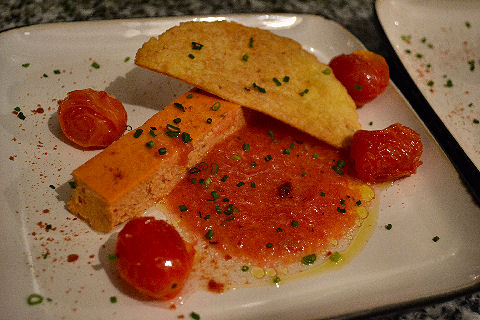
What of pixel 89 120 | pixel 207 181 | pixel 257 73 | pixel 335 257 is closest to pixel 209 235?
pixel 207 181

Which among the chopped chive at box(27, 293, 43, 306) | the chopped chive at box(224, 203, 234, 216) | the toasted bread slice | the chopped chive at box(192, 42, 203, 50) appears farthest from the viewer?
the chopped chive at box(192, 42, 203, 50)

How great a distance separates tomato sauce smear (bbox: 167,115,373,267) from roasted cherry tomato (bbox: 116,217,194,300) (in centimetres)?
33

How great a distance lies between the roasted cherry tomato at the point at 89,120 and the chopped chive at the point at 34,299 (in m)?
0.96

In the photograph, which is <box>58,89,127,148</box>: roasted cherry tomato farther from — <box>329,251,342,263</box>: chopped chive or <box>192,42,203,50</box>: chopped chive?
<box>329,251,342,263</box>: chopped chive

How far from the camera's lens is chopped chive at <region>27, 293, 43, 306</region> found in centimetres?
201

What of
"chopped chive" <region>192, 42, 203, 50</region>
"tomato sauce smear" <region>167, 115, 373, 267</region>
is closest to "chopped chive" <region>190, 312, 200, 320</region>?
"tomato sauce smear" <region>167, 115, 373, 267</region>

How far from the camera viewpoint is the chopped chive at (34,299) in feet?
6.59

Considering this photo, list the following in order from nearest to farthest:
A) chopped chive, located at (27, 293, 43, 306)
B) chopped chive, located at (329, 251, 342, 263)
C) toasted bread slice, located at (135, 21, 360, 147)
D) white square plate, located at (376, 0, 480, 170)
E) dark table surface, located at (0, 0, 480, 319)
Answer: chopped chive, located at (27, 293, 43, 306), chopped chive, located at (329, 251, 342, 263), toasted bread slice, located at (135, 21, 360, 147), white square plate, located at (376, 0, 480, 170), dark table surface, located at (0, 0, 480, 319)

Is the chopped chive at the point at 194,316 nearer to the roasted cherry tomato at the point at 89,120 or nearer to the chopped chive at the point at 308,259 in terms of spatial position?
the chopped chive at the point at 308,259

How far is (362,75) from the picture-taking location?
10.3 ft

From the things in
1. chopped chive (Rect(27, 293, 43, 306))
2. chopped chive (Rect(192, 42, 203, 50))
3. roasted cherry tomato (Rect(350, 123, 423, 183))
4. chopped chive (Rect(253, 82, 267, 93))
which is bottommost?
chopped chive (Rect(27, 293, 43, 306))

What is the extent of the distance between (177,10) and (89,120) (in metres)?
1.98

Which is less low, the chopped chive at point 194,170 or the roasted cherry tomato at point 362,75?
the roasted cherry tomato at point 362,75

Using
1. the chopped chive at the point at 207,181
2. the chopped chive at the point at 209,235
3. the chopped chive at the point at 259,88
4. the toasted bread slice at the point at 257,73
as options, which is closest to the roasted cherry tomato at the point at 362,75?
the toasted bread slice at the point at 257,73
